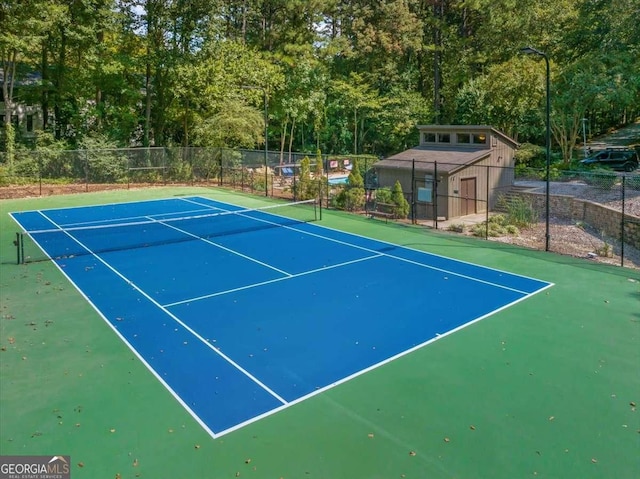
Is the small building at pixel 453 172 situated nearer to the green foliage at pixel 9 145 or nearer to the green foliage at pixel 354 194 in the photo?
the green foliage at pixel 354 194

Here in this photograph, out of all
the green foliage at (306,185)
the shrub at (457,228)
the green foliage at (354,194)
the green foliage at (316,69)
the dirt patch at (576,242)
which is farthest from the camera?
the green foliage at (316,69)

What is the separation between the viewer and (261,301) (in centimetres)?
1147

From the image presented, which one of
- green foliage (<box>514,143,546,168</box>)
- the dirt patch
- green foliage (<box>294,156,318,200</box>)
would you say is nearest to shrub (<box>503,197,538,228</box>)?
the dirt patch

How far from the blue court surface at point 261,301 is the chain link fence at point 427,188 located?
4.58 m

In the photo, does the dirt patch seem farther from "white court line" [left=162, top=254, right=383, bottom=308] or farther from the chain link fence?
"white court line" [left=162, top=254, right=383, bottom=308]

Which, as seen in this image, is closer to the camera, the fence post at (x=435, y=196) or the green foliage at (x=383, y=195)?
the fence post at (x=435, y=196)

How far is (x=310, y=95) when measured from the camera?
130 feet

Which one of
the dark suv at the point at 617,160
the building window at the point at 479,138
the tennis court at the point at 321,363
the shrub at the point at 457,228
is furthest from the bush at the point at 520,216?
the dark suv at the point at 617,160

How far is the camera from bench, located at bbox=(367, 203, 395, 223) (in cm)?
2155

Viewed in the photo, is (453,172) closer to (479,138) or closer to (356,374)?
(479,138)

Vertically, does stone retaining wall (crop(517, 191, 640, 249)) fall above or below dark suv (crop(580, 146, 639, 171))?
below

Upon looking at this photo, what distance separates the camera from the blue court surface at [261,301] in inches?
314

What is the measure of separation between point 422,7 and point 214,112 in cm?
2275

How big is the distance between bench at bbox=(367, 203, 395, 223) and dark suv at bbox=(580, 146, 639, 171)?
1557cm
